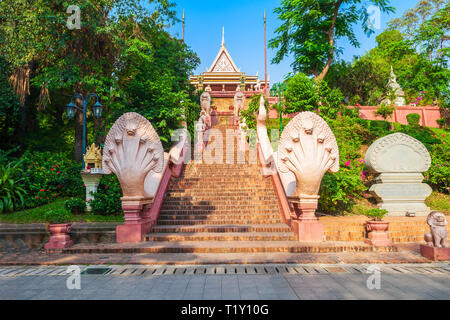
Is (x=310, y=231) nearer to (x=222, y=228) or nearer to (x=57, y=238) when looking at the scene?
(x=222, y=228)

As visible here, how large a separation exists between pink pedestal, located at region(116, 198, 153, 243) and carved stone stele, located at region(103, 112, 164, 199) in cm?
15

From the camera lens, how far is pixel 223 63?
35.7 meters

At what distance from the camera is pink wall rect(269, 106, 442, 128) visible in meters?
20.3

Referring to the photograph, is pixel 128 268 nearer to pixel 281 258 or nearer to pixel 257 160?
pixel 281 258

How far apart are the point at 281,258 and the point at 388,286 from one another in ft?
5.70

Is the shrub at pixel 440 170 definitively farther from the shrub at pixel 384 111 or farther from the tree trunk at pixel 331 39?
the tree trunk at pixel 331 39

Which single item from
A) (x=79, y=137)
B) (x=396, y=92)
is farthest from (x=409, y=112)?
(x=79, y=137)

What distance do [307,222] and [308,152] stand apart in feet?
4.97

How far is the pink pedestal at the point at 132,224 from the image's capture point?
6105 mm

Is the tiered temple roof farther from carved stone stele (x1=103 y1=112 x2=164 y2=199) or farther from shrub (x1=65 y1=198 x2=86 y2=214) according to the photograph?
carved stone stele (x1=103 y1=112 x2=164 y2=199)

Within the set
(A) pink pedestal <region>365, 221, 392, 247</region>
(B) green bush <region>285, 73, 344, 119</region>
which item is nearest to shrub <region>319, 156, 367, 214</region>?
(A) pink pedestal <region>365, 221, 392, 247</region>

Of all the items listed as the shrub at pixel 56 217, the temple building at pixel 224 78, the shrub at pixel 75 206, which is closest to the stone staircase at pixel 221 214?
the shrub at pixel 56 217

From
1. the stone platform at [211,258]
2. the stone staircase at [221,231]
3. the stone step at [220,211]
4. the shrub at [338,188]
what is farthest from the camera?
the shrub at [338,188]

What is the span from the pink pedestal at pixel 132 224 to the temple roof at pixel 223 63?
102 ft
